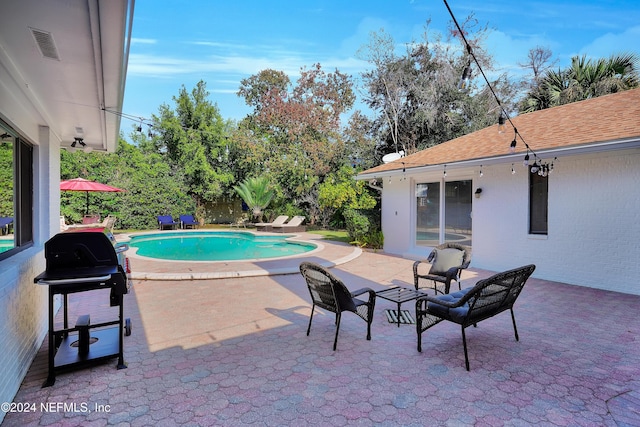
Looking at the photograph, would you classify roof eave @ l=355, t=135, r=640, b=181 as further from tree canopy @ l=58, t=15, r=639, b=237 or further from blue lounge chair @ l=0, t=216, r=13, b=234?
blue lounge chair @ l=0, t=216, r=13, b=234

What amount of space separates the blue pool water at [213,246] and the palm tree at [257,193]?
10.4 ft

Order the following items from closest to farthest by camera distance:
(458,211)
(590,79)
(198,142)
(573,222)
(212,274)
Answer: (573,222), (212,274), (458,211), (590,79), (198,142)

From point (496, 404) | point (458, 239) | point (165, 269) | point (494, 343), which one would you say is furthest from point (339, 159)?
point (496, 404)

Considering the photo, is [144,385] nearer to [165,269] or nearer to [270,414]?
[270,414]

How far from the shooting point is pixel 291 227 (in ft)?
65.0

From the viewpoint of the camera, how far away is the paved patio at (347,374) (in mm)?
2920

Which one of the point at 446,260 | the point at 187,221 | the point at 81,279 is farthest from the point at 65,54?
the point at 187,221

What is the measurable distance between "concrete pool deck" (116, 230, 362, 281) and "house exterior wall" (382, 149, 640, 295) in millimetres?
4295

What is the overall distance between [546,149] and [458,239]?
366cm

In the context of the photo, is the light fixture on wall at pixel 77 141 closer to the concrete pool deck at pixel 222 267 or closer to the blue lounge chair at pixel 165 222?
the concrete pool deck at pixel 222 267

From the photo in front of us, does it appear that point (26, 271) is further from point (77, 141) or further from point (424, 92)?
point (424, 92)

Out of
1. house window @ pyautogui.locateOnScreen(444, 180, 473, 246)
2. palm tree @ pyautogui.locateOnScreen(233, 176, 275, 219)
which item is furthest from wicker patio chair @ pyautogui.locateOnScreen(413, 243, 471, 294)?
palm tree @ pyautogui.locateOnScreen(233, 176, 275, 219)

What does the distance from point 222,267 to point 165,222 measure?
1256 centimetres

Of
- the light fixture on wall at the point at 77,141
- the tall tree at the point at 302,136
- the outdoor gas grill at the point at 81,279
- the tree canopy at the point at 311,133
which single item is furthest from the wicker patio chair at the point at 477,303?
the tall tree at the point at 302,136
